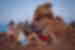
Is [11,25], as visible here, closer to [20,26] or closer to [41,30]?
[20,26]

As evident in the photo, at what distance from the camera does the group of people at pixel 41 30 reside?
969mm

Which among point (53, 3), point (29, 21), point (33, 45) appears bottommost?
point (33, 45)

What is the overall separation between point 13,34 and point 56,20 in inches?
12.7

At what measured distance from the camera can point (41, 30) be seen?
976 mm

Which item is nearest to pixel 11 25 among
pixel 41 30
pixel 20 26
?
pixel 20 26

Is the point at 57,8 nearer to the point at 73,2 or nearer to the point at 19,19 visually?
the point at 73,2

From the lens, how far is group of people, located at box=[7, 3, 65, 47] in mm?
969

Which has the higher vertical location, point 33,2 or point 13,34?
point 33,2

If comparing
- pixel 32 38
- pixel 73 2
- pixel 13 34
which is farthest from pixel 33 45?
pixel 73 2

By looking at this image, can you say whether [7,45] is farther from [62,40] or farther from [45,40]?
[62,40]

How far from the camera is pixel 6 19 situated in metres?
0.98

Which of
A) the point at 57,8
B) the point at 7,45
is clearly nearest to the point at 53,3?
the point at 57,8

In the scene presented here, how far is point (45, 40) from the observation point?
970 mm

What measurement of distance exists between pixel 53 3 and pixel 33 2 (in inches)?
5.6
